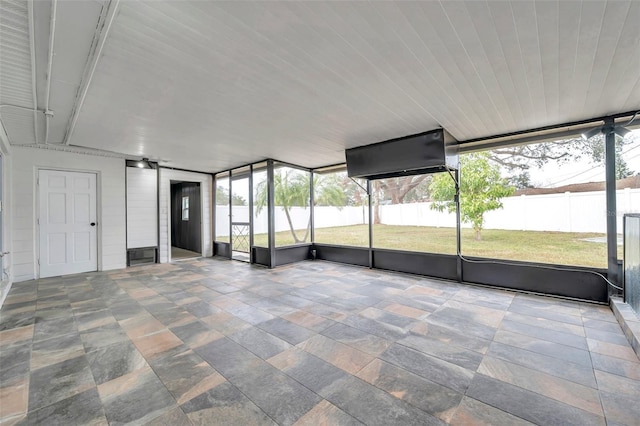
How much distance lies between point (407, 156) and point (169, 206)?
600 cm

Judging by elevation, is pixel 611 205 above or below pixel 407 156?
below

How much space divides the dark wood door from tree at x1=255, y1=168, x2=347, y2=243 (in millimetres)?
2975

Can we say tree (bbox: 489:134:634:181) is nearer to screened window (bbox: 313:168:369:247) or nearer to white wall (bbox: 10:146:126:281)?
screened window (bbox: 313:168:369:247)

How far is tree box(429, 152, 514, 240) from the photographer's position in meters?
4.89

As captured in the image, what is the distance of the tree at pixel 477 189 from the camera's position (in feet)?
16.0

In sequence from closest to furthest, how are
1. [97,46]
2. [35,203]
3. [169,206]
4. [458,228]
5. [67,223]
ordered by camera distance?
[97,46] < [458,228] < [35,203] < [67,223] < [169,206]

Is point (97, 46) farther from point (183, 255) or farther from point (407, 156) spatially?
point (183, 255)

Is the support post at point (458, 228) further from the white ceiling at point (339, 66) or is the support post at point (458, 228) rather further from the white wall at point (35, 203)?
the white wall at point (35, 203)

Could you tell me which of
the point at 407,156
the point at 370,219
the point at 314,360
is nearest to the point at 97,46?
the point at 314,360

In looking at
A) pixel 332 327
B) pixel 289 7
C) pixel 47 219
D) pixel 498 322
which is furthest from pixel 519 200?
pixel 47 219

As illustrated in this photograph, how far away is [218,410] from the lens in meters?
1.62

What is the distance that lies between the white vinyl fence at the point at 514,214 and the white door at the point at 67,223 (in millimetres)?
2876

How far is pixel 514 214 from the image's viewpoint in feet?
16.3

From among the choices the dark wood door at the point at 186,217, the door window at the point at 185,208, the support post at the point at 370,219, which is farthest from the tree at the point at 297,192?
the door window at the point at 185,208
